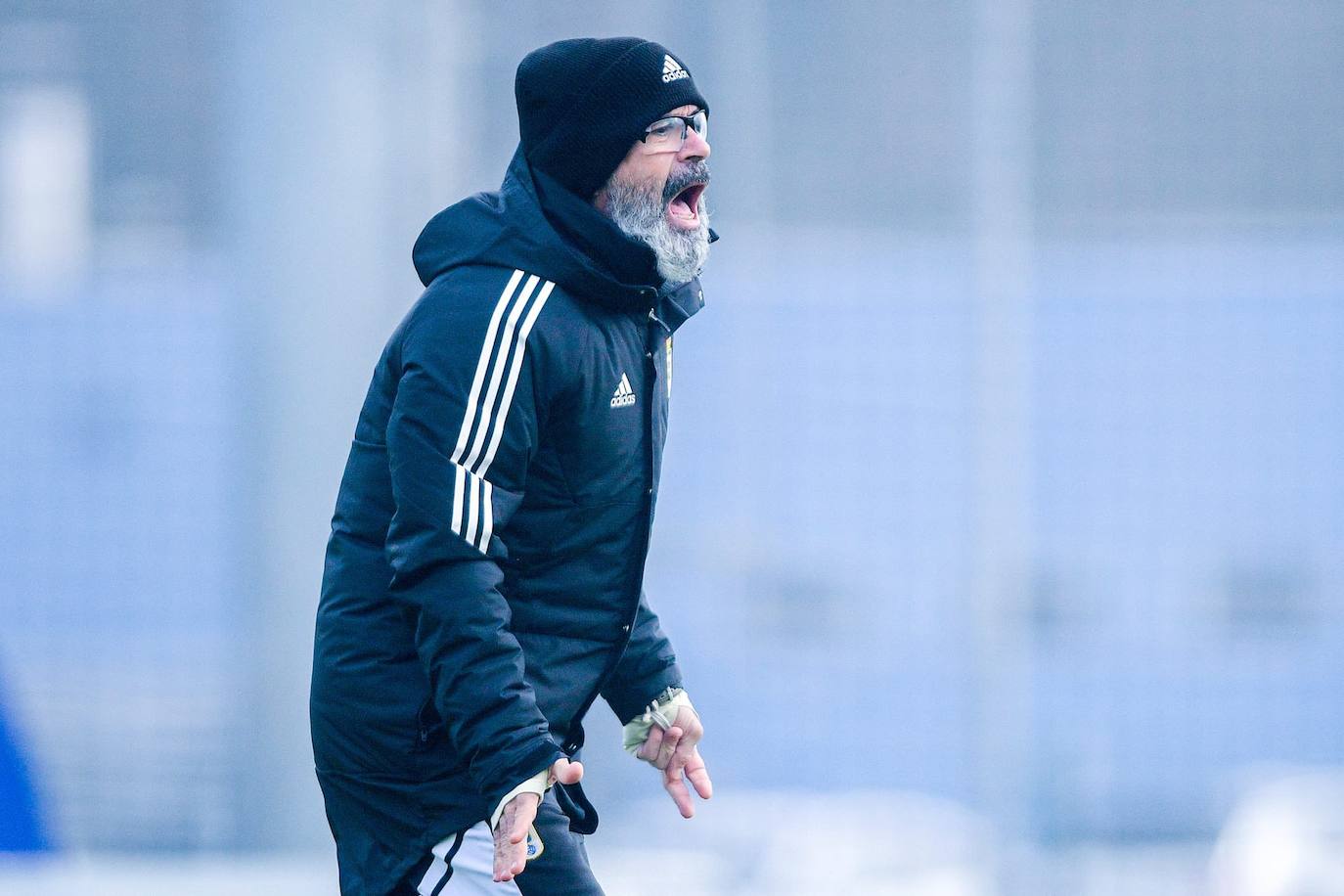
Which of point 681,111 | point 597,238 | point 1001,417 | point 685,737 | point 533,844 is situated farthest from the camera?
point 1001,417

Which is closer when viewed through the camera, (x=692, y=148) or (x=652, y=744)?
(x=692, y=148)

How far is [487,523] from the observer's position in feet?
7.17

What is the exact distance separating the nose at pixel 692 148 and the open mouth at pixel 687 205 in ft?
0.13

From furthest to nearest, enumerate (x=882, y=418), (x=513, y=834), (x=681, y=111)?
1. (x=882, y=418)
2. (x=681, y=111)
3. (x=513, y=834)

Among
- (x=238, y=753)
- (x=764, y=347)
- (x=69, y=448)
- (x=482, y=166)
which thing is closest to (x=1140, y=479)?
(x=764, y=347)

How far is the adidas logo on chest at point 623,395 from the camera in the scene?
238cm

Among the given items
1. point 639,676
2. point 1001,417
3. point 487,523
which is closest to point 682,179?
point 487,523

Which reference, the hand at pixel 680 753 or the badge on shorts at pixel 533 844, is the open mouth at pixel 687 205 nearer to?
the hand at pixel 680 753

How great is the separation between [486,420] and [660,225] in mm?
425

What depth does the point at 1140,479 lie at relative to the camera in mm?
9773

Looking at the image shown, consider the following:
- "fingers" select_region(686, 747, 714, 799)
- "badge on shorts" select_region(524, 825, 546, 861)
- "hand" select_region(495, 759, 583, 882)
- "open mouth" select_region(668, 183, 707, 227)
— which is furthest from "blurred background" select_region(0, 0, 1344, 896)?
"hand" select_region(495, 759, 583, 882)

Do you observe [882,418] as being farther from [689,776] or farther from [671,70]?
[671,70]

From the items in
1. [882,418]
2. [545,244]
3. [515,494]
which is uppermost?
[545,244]

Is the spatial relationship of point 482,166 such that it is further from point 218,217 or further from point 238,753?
point 238,753
